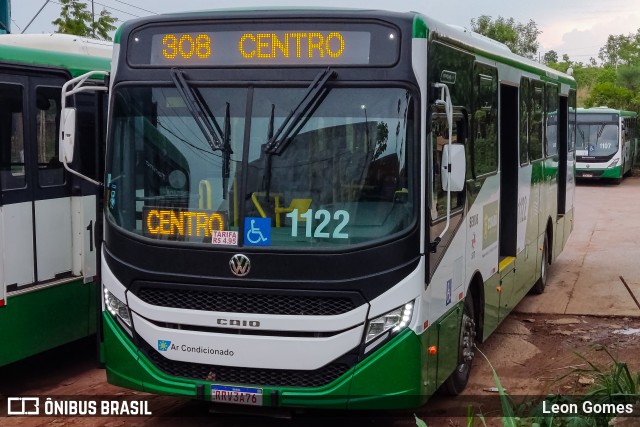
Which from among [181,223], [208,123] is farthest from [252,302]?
[208,123]

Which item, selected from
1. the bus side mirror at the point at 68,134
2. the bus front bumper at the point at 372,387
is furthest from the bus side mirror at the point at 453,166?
the bus side mirror at the point at 68,134

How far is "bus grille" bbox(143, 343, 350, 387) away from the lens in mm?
5957

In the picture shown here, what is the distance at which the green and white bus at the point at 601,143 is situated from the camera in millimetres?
33531

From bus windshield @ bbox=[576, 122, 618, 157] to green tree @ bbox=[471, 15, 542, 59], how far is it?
70.2 feet

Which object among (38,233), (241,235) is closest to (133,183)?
(241,235)

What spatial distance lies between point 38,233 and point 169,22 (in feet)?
8.25

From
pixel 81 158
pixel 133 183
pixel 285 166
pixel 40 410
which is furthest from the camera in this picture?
pixel 81 158

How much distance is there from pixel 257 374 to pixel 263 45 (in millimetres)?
2119

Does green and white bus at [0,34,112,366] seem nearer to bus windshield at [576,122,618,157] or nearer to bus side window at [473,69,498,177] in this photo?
bus side window at [473,69,498,177]

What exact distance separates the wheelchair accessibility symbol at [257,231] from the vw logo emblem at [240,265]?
10 centimetres

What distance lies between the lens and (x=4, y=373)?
8773 millimetres

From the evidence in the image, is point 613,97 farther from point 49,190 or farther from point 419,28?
point 419,28

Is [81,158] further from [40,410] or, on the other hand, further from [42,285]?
→ [40,410]

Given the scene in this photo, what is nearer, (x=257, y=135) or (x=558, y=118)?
(x=257, y=135)
